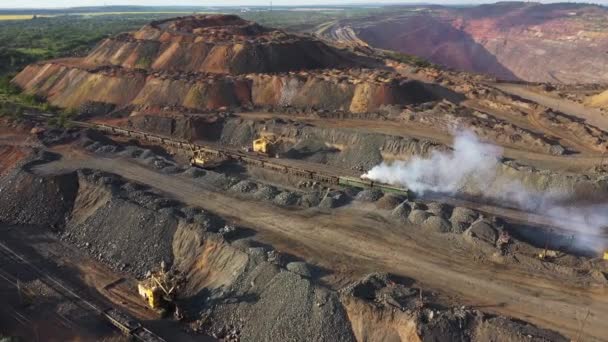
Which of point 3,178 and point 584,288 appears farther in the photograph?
point 3,178

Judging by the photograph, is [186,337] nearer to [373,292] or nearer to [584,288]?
[373,292]

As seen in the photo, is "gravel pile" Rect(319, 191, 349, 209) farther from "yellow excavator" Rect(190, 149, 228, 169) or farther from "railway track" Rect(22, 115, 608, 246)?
"yellow excavator" Rect(190, 149, 228, 169)

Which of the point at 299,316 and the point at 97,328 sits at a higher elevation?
the point at 299,316

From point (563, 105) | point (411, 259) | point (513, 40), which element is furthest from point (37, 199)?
point (513, 40)

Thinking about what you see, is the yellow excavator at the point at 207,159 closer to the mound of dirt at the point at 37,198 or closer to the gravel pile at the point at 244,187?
the gravel pile at the point at 244,187

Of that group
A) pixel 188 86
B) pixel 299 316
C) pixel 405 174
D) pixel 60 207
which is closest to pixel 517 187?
pixel 405 174

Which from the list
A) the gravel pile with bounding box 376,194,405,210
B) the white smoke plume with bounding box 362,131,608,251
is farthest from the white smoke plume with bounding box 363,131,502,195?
the gravel pile with bounding box 376,194,405,210
